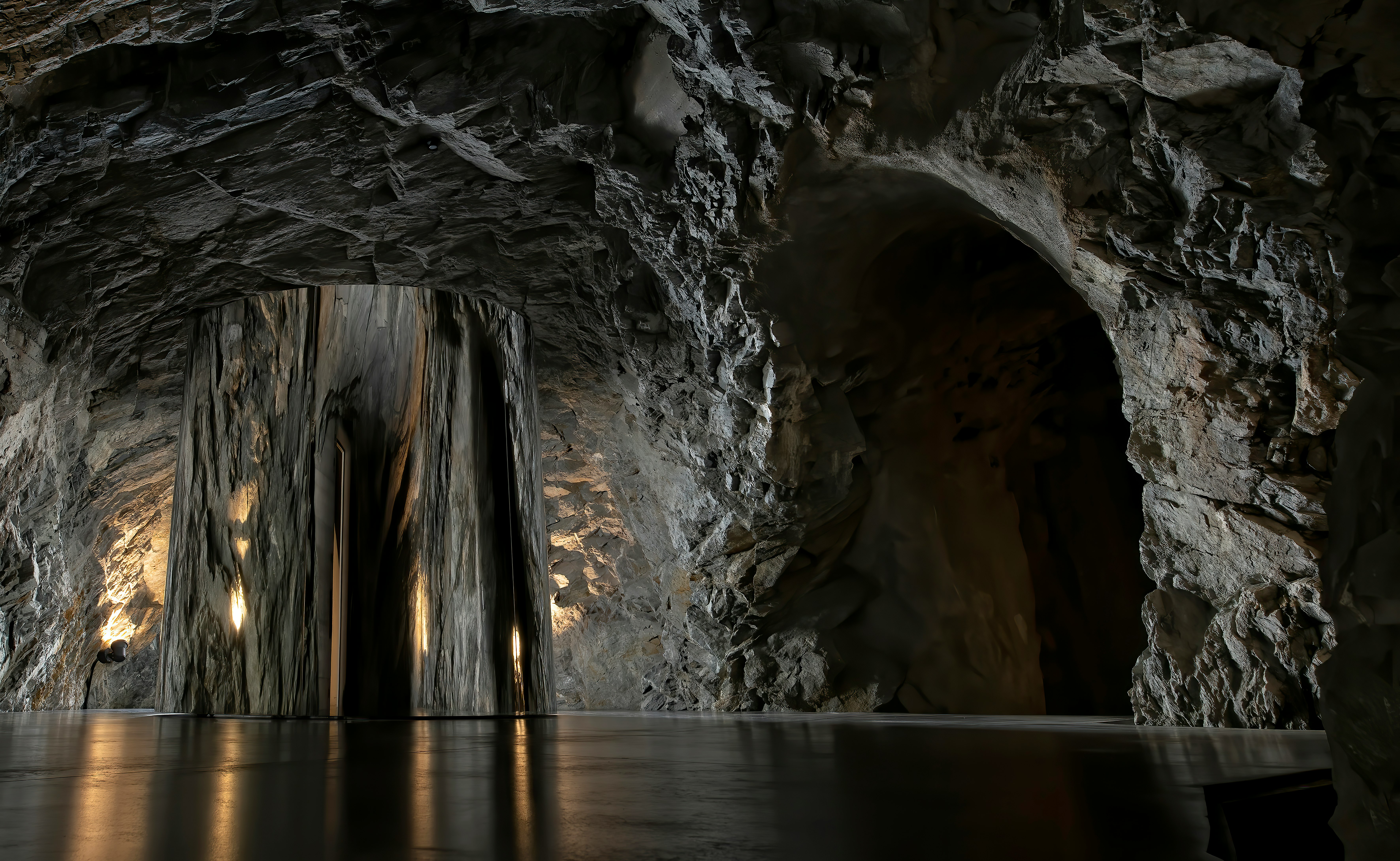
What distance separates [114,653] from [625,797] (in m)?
8.12

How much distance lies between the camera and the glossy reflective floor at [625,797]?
56cm

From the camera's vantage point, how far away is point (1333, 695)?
0.52 metres

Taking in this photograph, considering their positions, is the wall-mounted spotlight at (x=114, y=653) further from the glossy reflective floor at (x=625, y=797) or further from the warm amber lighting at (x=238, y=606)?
the glossy reflective floor at (x=625, y=797)

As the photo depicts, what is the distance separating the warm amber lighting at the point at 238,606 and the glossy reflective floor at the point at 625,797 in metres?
1.10

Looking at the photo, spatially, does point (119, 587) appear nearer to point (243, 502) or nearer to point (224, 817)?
point (243, 502)

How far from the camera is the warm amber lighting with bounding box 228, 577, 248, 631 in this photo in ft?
9.11

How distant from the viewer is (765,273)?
438 centimetres

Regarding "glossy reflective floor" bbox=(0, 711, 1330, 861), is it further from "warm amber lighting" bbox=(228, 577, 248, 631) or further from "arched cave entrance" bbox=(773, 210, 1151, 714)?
"arched cave entrance" bbox=(773, 210, 1151, 714)

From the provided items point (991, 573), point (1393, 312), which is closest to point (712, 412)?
point (991, 573)

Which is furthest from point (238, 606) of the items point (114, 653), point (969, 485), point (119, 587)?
point (114, 653)

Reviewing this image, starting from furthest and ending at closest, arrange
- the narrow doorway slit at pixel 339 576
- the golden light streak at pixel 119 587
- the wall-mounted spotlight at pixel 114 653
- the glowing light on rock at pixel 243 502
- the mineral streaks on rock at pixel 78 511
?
the wall-mounted spotlight at pixel 114 653, the golden light streak at pixel 119 587, the mineral streaks on rock at pixel 78 511, the glowing light on rock at pixel 243 502, the narrow doorway slit at pixel 339 576

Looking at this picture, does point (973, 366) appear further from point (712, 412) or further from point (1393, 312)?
point (1393, 312)

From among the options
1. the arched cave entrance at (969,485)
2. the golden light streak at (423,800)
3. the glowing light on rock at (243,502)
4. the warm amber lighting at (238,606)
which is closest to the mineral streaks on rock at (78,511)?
the glowing light on rock at (243,502)

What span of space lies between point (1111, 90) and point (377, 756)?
2797mm
